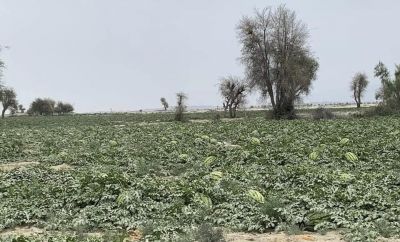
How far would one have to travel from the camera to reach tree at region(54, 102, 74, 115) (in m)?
142

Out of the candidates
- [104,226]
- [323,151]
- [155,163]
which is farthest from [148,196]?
[323,151]

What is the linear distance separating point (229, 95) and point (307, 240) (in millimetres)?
62457

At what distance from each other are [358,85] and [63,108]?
86.5m

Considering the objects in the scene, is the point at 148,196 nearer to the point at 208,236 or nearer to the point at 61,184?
the point at 61,184

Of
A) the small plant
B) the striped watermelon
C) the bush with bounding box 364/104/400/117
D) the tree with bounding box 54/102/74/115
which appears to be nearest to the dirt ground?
the small plant

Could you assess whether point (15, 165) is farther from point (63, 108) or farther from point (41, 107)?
point (63, 108)

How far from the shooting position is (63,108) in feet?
479

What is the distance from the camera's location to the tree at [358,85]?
110562mm

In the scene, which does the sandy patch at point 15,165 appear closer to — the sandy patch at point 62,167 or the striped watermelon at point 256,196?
the sandy patch at point 62,167

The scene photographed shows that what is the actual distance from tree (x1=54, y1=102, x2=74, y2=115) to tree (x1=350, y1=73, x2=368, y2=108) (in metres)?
82.6

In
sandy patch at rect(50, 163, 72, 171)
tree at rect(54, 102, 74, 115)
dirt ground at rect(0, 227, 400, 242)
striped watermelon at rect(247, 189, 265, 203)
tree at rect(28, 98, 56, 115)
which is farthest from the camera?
tree at rect(54, 102, 74, 115)

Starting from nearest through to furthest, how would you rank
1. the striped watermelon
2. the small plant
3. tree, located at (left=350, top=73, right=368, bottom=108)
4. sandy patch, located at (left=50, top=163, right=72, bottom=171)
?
the small plant
the striped watermelon
sandy patch, located at (left=50, top=163, right=72, bottom=171)
tree, located at (left=350, top=73, right=368, bottom=108)

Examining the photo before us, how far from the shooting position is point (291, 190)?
10500mm

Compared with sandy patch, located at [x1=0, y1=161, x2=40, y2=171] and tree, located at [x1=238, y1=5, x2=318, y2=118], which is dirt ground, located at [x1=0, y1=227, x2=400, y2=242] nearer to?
sandy patch, located at [x1=0, y1=161, x2=40, y2=171]
